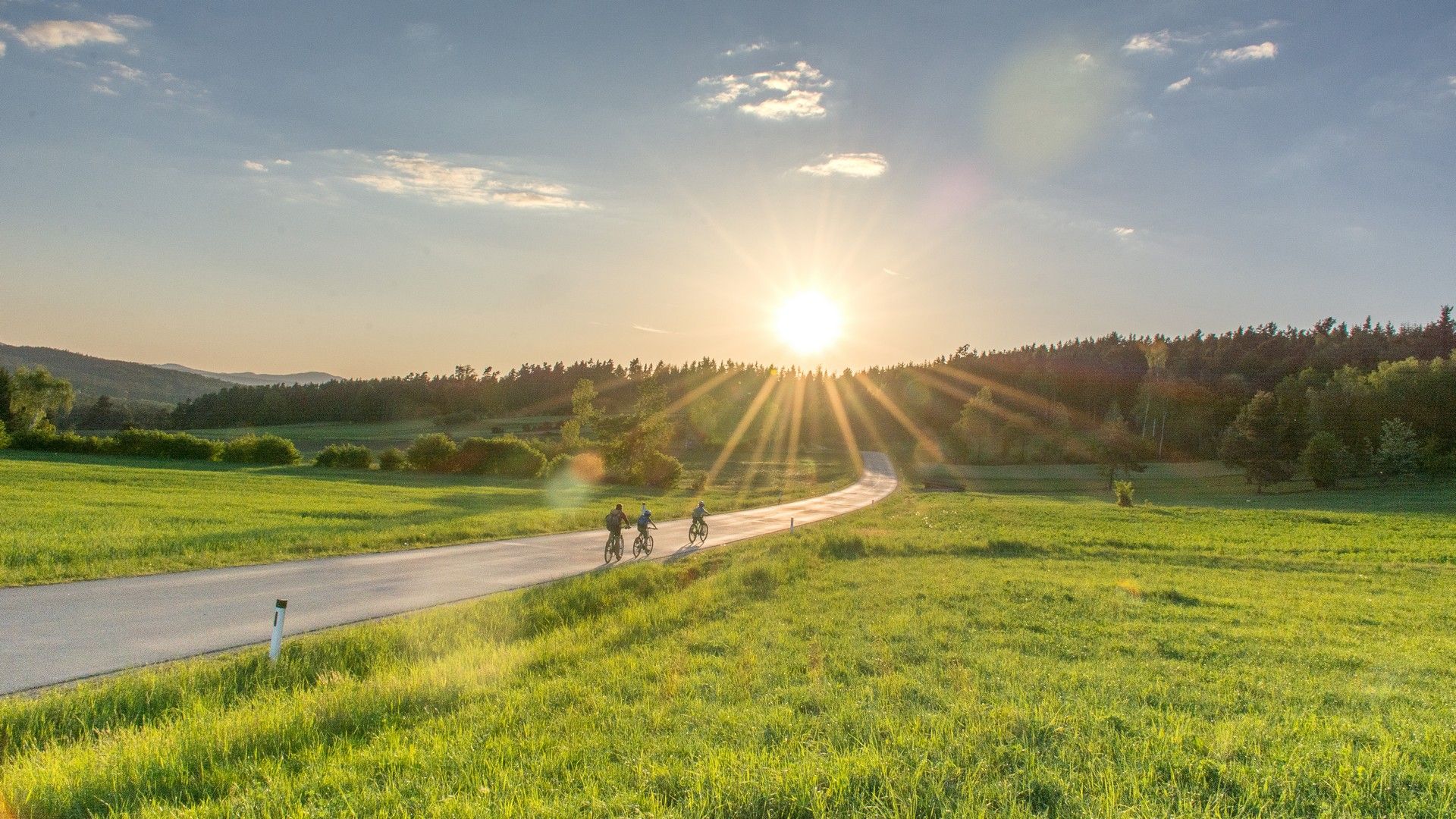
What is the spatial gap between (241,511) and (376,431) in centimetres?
10245

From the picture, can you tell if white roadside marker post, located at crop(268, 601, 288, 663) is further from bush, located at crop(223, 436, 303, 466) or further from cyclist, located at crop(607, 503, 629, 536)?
bush, located at crop(223, 436, 303, 466)

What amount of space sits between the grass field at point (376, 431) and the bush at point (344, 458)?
25504 mm

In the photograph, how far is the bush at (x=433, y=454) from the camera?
6638 cm

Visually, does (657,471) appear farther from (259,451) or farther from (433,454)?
(259,451)

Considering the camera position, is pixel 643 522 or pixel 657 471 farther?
pixel 657 471

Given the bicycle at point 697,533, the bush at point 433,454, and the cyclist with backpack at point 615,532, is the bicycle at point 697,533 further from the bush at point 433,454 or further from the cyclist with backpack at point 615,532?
the bush at point 433,454

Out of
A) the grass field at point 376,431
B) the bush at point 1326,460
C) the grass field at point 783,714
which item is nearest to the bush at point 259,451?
the grass field at point 376,431

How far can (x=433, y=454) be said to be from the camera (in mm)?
66562

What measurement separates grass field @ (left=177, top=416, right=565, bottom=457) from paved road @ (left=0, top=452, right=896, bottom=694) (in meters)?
80.1

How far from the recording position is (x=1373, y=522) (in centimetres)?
3606

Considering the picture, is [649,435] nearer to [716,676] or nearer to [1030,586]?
[1030,586]

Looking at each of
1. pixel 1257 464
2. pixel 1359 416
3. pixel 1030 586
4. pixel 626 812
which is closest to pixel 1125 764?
pixel 626 812

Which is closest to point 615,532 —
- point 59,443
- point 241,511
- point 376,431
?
point 241,511

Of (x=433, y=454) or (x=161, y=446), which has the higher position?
(x=161, y=446)
